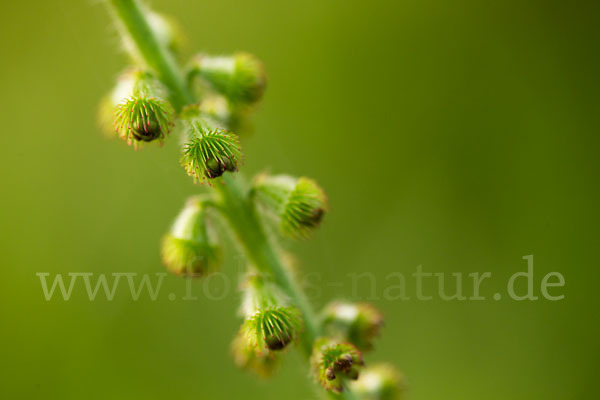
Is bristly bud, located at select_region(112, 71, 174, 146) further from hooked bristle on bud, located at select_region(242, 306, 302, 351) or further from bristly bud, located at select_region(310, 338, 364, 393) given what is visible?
bristly bud, located at select_region(310, 338, 364, 393)

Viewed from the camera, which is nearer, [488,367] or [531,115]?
[488,367]

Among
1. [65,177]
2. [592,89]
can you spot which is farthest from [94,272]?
[592,89]

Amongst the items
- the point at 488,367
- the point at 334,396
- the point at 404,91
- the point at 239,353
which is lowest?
the point at 334,396

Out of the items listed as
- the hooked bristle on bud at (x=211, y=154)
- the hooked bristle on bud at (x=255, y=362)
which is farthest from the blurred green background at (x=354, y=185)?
the hooked bristle on bud at (x=211, y=154)

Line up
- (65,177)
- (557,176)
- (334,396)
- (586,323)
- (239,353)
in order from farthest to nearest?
(65,177), (557,176), (586,323), (239,353), (334,396)

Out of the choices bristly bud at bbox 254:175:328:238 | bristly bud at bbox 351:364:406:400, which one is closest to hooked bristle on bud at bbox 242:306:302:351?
bristly bud at bbox 254:175:328:238

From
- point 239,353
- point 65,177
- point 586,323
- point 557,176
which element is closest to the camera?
point 239,353

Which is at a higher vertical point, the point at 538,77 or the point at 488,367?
the point at 538,77

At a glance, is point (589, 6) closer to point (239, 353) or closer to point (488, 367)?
point (488, 367)

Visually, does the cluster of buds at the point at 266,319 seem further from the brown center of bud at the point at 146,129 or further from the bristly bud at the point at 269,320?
the brown center of bud at the point at 146,129
